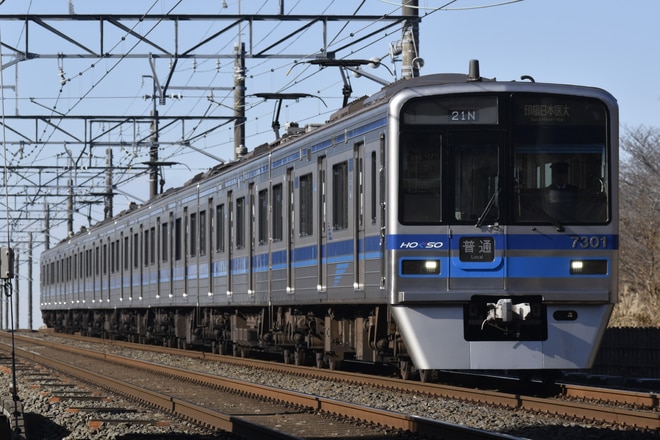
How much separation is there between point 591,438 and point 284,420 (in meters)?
3.13

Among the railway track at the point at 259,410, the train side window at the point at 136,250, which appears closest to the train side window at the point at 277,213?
the railway track at the point at 259,410

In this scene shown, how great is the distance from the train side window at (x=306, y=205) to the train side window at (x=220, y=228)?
16.0 feet

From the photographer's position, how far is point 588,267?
12.6 m

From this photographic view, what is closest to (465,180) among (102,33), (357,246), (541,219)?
(541,219)

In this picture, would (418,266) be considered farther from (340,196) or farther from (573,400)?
(340,196)

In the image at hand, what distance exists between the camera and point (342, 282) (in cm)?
1479

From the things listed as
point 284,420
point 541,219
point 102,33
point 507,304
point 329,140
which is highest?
point 102,33

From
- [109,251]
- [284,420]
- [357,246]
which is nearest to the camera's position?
[284,420]

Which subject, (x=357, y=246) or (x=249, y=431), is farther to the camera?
(x=357, y=246)

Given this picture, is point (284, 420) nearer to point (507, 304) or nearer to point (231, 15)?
point (507, 304)

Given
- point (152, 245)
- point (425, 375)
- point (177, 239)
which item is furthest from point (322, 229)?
point (152, 245)

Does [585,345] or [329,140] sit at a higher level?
[329,140]

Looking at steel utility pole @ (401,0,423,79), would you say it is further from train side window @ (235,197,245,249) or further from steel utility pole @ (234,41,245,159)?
steel utility pole @ (234,41,245,159)

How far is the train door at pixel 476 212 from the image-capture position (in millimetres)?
12477
